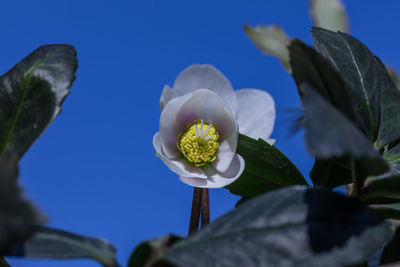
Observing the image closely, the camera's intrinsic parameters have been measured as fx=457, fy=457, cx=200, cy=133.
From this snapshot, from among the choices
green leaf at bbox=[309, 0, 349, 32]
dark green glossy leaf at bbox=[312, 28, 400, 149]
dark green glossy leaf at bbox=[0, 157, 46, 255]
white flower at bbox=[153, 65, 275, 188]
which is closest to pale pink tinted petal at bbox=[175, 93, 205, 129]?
white flower at bbox=[153, 65, 275, 188]

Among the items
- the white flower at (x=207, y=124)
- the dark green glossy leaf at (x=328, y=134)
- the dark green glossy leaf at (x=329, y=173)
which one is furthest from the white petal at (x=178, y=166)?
the dark green glossy leaf at (x=328, y=134)

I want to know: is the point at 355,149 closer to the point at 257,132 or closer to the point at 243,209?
the point at 243,209

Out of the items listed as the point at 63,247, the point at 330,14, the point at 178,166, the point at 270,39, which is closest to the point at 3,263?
the point at 63,247

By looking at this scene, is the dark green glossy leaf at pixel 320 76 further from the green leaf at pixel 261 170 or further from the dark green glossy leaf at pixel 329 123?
the green leaf at pixel 261 170

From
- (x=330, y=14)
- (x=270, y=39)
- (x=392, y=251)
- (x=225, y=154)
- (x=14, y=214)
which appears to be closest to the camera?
(x=14, y=214)

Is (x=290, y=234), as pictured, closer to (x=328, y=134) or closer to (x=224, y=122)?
(x=328, y=134)

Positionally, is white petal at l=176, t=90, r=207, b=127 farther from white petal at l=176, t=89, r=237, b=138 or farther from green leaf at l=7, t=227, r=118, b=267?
green leaf at l=7, t=227, r=118, b=267
